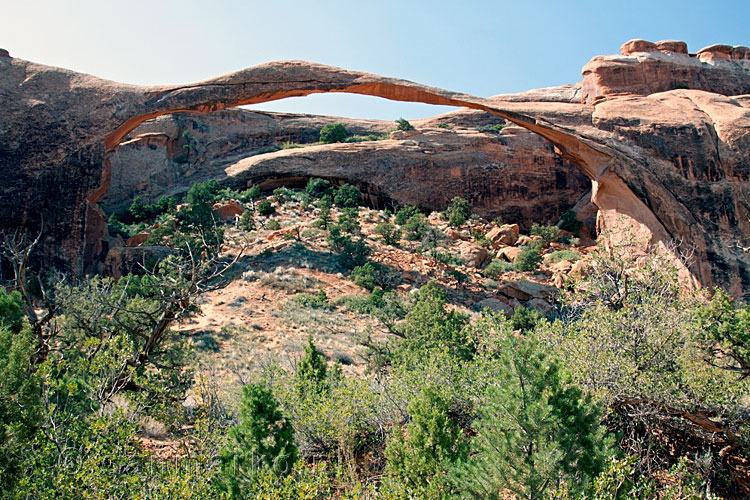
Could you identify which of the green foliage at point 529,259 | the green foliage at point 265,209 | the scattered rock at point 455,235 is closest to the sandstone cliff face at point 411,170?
the scattered rock at point 455,235

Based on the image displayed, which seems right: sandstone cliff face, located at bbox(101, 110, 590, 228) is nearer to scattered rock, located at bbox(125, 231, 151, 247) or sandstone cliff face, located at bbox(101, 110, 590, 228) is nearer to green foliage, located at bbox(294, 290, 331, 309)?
scattered rock, located at bbox(125, 231, 151, 247)

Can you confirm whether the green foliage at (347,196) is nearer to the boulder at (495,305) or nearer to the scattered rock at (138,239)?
the scattered rock at (138,239)

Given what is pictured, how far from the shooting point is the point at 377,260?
68.1 feet

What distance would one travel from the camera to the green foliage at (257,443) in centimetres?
598

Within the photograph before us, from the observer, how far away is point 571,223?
1091 inches

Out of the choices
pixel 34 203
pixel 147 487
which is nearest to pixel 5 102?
pixel 34 203

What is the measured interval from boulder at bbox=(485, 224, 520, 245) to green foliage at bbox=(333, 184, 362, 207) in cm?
661

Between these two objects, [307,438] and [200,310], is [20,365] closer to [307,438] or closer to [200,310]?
[307,438]

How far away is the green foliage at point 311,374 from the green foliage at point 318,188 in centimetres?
1772

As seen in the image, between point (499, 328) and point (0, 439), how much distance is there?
6484 millimetres

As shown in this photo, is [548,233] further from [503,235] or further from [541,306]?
[541,306]

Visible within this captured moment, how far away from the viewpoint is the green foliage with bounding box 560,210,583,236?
27.5 metres

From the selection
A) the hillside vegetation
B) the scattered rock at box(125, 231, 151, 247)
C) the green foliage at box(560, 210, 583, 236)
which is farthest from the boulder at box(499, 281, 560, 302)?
the scattered rock at box(125, 231, 151, 247)

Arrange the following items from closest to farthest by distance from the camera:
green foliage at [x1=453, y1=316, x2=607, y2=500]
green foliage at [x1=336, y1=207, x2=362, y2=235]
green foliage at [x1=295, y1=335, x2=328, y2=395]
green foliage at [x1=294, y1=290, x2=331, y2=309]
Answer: green foliage at [x1=453, y1=316, x2=607, y2=500]
green foliage at [x1=295, y1=335, x2=328, y2=395]
green foliage at [x1=294, y1=290, x2=331, y2=309]
green foliage at [x1=336, y1=207, x2=362, y2=235]
